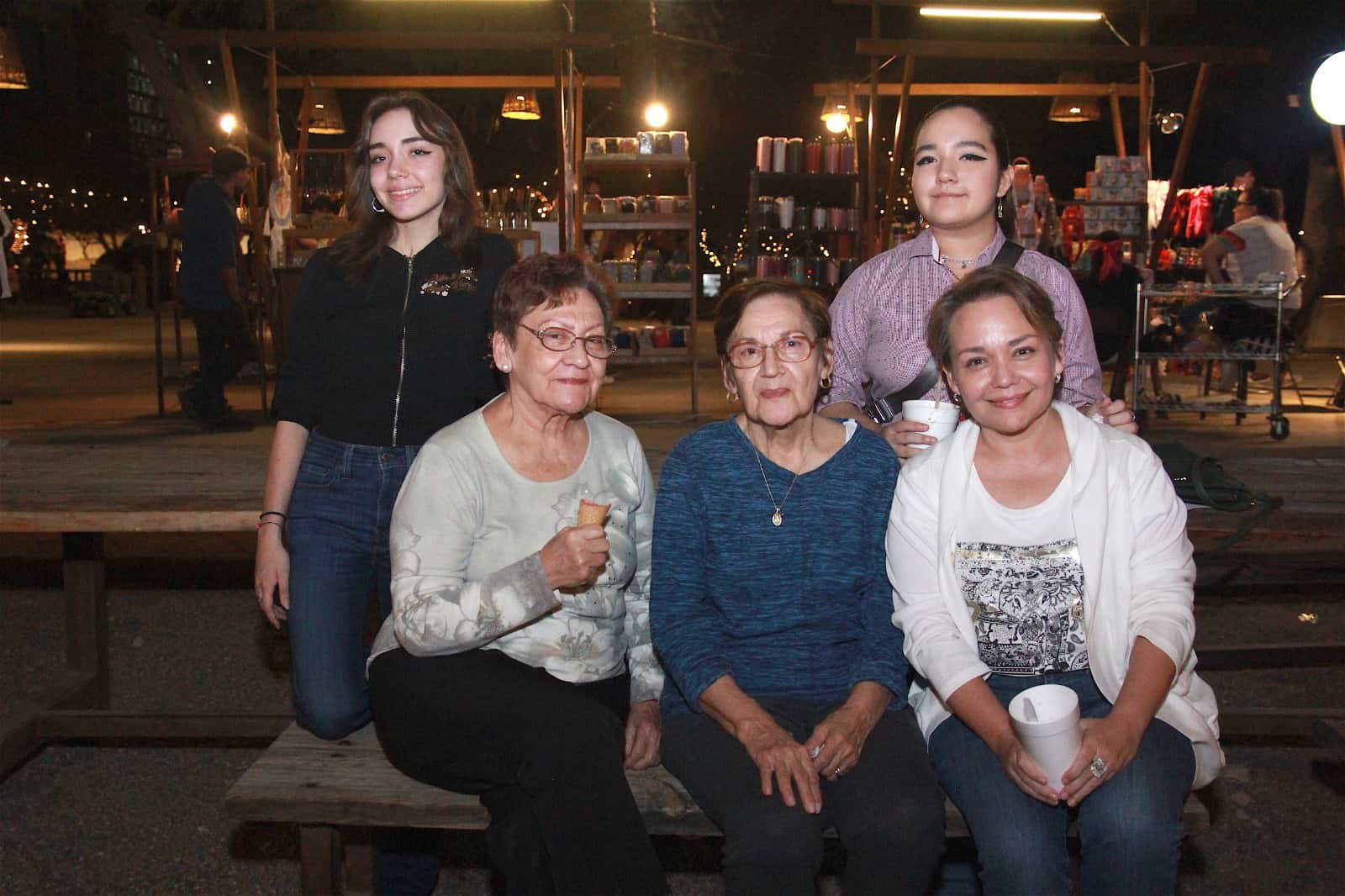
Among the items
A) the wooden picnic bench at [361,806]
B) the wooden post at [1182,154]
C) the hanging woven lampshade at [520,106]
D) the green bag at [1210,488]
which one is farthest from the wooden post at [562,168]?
the wooden picnic bench at [361,806]

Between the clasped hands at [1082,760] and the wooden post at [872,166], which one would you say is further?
the wooden post at [872,166]

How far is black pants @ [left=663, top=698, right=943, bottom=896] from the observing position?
2482 mm

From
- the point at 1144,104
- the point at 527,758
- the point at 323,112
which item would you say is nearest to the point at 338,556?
the point at 527,758

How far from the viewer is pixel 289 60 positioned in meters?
18.3

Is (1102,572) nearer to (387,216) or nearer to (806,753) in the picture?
(806,753)

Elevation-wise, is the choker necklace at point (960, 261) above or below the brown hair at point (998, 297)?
above

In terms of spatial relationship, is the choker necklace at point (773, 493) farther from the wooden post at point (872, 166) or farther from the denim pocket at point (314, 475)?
the wooden post at point (872, 166)

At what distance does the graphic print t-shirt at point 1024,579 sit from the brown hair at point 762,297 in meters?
0.54

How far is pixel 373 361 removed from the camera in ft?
11.3

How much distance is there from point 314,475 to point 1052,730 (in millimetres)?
2004

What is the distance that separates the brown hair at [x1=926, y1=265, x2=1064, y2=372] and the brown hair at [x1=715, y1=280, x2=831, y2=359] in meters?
0.26

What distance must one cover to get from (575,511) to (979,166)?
1407mm

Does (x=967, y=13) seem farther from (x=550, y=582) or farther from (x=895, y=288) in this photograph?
(x=550, y=582)

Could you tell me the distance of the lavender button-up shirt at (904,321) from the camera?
11.0 feet
